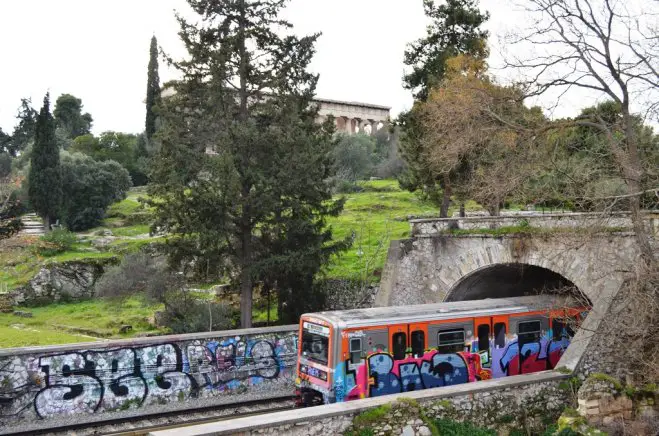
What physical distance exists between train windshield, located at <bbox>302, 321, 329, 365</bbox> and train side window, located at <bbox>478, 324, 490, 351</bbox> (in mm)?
4490

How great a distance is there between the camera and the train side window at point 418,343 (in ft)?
50.6

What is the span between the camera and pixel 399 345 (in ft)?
49.8

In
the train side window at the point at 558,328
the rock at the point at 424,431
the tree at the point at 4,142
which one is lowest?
the rock at the point at 424,431

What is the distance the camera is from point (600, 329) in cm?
1608

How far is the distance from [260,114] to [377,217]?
21708mm

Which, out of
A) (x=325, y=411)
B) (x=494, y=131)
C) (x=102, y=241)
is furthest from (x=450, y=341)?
(x=102, y=241)

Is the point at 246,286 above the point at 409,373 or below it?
above

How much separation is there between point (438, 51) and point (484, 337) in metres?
16.2

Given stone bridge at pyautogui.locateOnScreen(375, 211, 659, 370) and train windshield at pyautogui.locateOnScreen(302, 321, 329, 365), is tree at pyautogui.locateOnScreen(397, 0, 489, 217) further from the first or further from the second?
train windshield at pyautogui.locateOnScreen(302, 321, 329, 365)

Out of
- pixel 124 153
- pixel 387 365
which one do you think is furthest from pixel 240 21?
pixel 124 153

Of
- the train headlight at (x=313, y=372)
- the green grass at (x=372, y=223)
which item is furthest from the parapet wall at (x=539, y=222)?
the train headlight at (x=313, y=372)

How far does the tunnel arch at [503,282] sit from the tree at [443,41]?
924 cm

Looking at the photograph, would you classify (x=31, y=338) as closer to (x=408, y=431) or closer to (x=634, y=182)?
(x=408, y=431)

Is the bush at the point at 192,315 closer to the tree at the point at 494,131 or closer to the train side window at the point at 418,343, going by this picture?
the train side window at the point at 418,343
